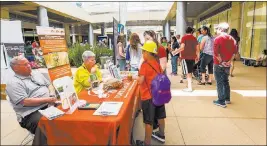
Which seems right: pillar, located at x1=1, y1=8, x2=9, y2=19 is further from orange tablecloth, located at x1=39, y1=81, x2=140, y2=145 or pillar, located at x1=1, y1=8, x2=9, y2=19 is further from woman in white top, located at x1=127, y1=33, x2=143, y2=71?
orange tablecloth, located at x1=39, y1=81, x2=140, y2=145

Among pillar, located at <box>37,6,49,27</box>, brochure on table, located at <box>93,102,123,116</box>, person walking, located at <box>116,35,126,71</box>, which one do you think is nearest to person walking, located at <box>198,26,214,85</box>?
person walking, located at <box>116,35,126,71</box>

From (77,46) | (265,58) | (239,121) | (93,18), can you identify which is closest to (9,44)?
(239,121)

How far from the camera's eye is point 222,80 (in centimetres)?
340

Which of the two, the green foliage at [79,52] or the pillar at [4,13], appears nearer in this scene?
the green foliage at [79,52]

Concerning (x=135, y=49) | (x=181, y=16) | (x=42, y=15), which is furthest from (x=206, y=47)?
(x=42, y=15)

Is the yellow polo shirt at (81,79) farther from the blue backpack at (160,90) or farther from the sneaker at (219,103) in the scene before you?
the sneaker at (219,103)

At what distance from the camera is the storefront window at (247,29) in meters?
9.15

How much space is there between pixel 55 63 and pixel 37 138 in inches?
38.7

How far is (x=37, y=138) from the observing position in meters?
1.61

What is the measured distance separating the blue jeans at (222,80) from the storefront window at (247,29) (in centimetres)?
706

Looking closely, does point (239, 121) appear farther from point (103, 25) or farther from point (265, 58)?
point (103, 25)

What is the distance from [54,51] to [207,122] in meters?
2.29

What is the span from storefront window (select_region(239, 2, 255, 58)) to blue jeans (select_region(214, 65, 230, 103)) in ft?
23.1

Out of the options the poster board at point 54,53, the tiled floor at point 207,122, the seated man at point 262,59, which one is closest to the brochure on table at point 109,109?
the poster board at point 54,53
